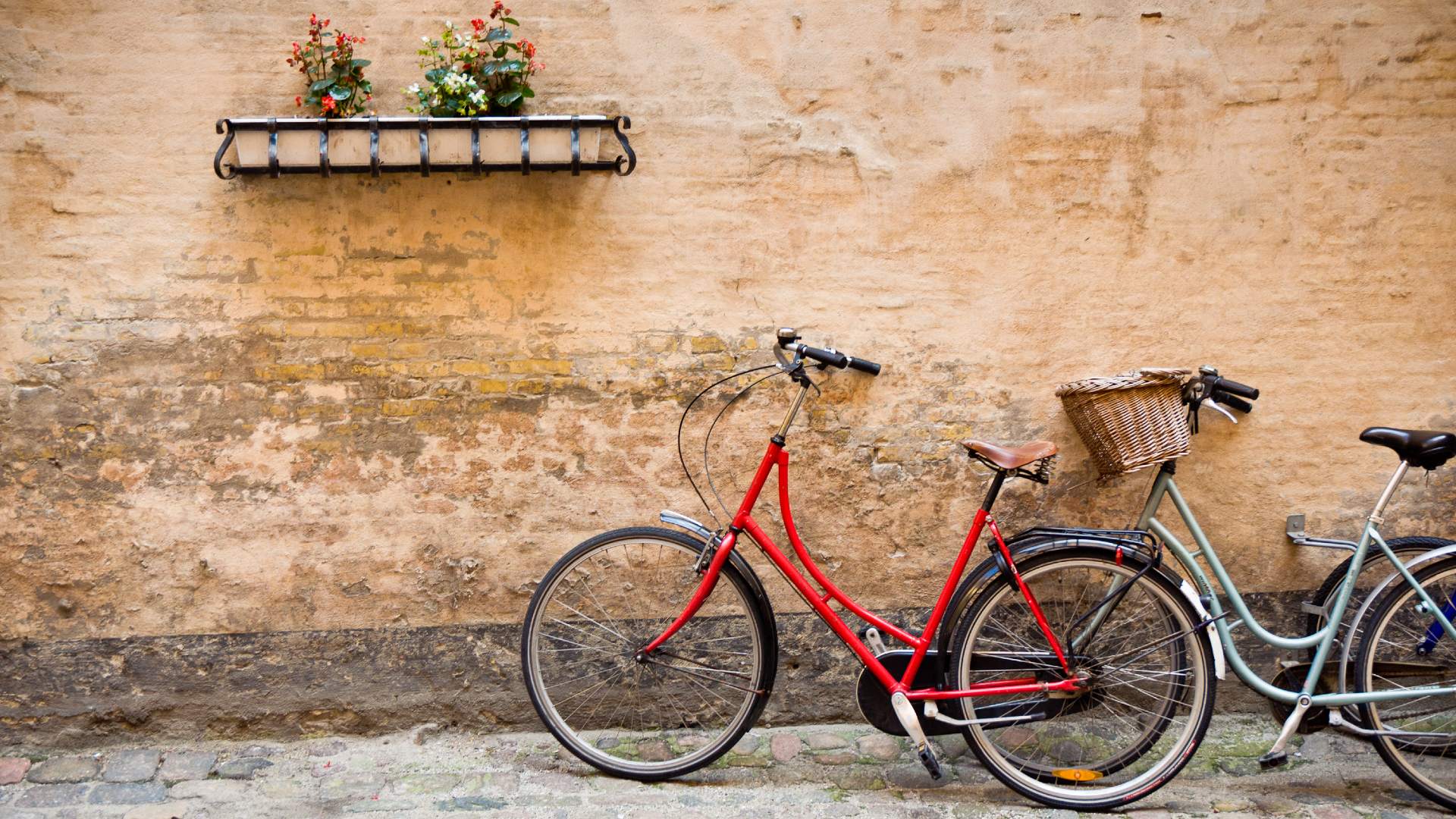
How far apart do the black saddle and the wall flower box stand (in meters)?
2.76

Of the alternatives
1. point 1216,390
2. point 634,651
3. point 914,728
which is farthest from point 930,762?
point 1216,390

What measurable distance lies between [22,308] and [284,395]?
0.90 m

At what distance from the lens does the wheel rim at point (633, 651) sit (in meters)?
3.90

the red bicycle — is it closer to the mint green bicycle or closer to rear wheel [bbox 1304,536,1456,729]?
→ the mint green bicycle

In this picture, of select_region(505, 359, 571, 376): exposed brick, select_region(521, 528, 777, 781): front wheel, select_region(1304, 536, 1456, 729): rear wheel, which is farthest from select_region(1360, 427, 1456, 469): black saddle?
select_region(505, 359, 571, 376): exposed brick

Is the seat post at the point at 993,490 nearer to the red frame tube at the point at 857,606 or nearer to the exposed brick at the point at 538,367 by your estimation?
the red frame tube at the point at 857,606

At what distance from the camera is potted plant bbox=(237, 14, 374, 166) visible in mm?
3570

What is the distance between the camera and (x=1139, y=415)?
3.55 metres

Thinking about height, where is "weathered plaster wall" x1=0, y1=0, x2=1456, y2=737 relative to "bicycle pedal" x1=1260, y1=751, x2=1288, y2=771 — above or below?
above

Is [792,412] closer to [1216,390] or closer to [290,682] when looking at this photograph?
[1216,390]

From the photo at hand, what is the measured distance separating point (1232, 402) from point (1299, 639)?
2.82 ft

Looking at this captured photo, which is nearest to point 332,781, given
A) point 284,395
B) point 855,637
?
point 284,395

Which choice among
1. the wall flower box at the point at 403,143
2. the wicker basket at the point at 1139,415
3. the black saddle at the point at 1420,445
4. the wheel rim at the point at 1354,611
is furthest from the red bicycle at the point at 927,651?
the wall flower box at the point at 403,143

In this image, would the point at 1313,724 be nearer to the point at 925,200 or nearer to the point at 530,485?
the point at 925,200
